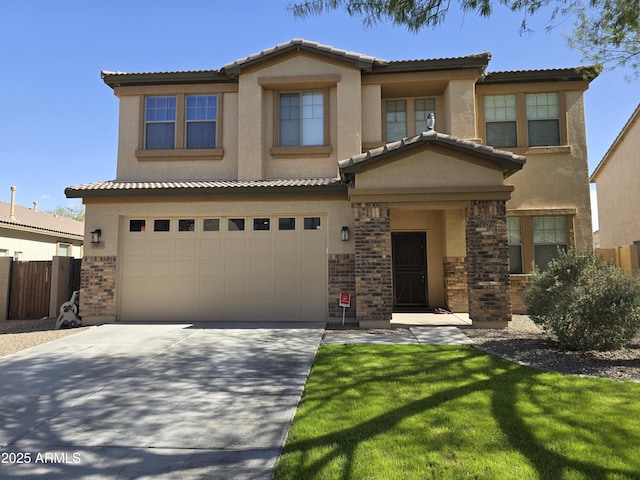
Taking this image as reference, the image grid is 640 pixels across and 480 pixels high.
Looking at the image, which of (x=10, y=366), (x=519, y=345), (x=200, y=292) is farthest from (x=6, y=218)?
(x=519, y=345)

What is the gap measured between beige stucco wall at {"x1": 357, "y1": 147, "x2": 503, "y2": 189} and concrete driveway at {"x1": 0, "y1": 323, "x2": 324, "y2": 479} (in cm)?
418

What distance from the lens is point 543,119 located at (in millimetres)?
12258

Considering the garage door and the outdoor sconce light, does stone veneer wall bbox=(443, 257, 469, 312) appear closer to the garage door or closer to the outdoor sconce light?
the garage door

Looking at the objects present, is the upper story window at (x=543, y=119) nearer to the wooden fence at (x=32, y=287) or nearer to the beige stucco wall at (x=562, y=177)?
the beige stucco wall at (x=562, y=177)

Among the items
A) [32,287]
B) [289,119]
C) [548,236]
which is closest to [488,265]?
[548,236]

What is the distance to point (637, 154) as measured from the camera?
1675 centimetres

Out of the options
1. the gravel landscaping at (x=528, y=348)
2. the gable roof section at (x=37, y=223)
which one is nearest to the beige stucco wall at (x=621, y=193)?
the gravel landscaping at (x=528, y=348)

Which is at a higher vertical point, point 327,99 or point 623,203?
point 327,99

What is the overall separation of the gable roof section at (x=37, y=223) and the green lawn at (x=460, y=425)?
62.2 ft

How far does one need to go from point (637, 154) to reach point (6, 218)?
92.2 ft

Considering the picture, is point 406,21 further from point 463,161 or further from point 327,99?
point 327,99

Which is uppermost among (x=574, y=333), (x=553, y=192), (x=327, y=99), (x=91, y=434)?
(x=327, y=99)

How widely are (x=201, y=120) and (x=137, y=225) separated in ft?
12.5

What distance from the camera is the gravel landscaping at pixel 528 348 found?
6098 millimetres
